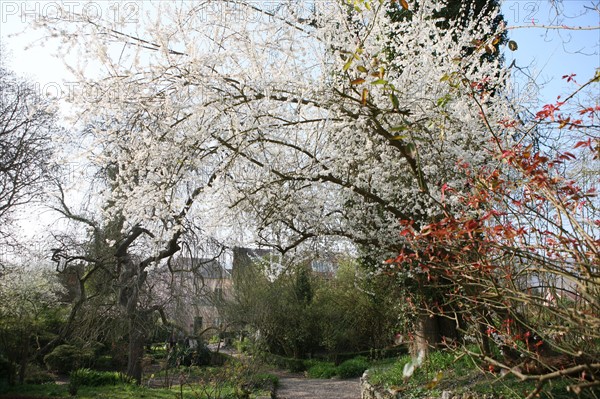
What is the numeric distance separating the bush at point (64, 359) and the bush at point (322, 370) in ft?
21.2

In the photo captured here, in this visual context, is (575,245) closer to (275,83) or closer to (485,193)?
(485,193)

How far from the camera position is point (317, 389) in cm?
1176

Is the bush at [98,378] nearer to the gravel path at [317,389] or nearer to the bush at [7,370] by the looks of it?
the bush at [7,370]

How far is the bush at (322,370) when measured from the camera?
561 inches

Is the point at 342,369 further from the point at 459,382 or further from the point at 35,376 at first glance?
the point at 459,382

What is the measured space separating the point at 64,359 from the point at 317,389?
7.28 metres

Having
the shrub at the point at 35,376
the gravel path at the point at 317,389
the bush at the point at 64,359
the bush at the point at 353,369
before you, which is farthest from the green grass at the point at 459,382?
the bush at the point at 64,359

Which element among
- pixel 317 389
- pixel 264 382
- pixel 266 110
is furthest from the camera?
pixel 317 389

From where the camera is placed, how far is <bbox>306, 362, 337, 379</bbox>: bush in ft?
46.8

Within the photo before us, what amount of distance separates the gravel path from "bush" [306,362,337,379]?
57 cm

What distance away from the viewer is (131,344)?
1008 cm

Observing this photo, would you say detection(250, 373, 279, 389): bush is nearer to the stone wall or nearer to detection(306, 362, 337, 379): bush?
the stone wall

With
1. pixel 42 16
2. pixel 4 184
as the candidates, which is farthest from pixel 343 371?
pixel 42 16

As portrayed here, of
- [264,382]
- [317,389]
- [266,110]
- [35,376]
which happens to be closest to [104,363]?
[35,376]
